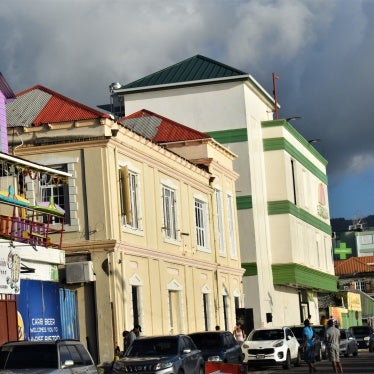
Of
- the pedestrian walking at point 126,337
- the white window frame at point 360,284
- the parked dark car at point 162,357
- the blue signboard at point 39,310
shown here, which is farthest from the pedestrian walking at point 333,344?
the white window frame at point 360,284

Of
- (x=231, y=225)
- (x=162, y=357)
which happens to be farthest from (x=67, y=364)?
(x=231, y=225)

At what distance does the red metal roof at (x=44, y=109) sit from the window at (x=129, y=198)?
7.50ft

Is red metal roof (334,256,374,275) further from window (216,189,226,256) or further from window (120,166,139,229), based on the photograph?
window (120,166,139,229)

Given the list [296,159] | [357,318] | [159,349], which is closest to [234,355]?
[159,349]

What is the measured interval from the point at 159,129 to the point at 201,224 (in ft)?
16.8

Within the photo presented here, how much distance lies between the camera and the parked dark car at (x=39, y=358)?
21250 millimetres

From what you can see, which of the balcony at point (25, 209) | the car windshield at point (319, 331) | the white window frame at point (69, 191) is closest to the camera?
the balcony at point (25, 209)

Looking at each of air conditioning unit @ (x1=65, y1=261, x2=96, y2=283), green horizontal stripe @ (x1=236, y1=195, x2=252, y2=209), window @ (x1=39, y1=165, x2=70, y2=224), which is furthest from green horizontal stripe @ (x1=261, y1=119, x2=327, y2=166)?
air conditioning unit @ (x1=65, y1=261, x2=96, y2=283)

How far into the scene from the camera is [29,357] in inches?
850

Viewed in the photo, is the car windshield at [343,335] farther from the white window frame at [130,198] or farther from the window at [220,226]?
the white window frame at [130,198]

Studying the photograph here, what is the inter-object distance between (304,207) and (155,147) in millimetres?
29082

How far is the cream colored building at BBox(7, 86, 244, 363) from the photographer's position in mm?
35625

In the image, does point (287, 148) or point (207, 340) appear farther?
point (287, 148)

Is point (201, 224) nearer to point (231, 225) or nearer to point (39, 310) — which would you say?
point (231, 225)
